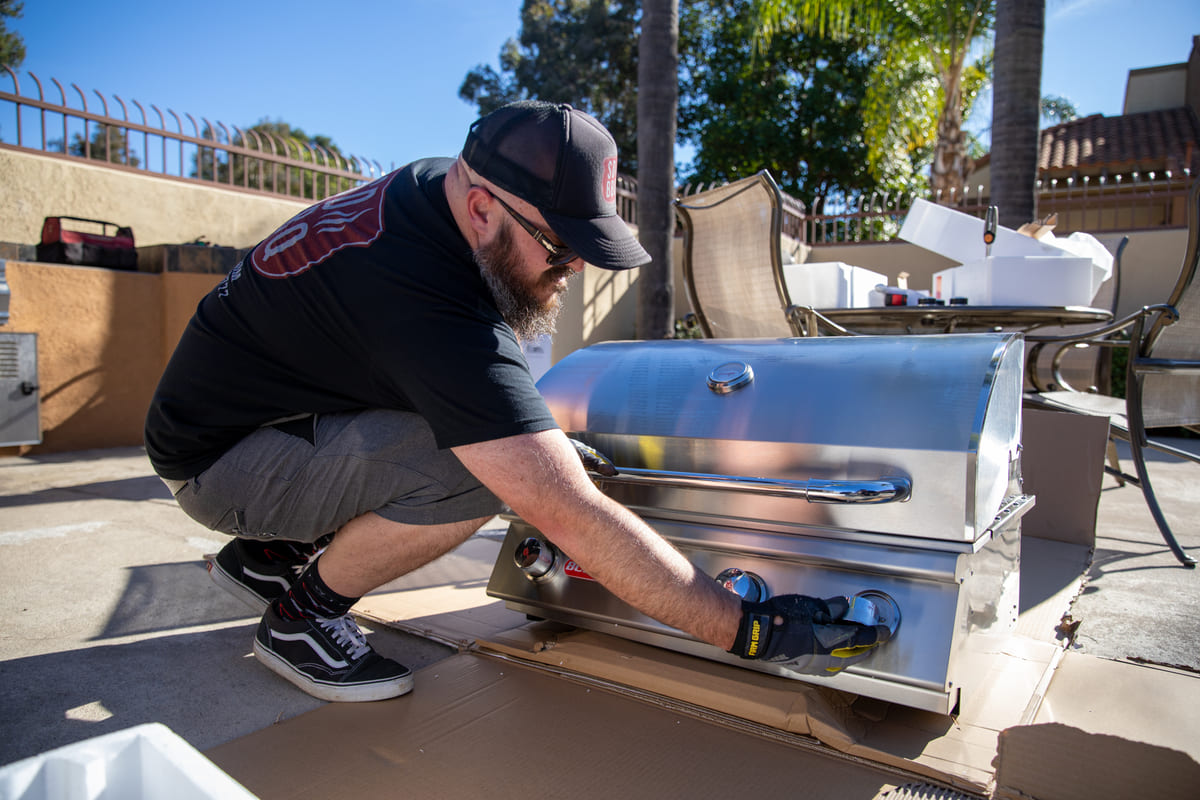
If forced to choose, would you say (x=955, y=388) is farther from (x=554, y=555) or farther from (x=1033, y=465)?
(x=1033, y=465)

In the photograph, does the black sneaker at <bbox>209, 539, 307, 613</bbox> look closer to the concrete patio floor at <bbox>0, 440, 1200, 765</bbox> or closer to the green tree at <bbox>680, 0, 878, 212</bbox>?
the concrete patio floor at <bbox>0, 440, 1200, 765</bbox>

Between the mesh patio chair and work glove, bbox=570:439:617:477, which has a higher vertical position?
the mesh patio chair

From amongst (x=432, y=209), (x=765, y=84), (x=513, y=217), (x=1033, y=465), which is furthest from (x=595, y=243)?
(x=765, y=84)

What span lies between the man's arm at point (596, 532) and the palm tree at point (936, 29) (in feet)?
28.1

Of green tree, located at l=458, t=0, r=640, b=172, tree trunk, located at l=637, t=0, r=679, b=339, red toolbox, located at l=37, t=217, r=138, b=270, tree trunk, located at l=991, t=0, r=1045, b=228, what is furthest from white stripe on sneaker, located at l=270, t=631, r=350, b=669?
green tree, located at l=458, t=0, r=640, b=172

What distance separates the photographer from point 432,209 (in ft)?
4.55

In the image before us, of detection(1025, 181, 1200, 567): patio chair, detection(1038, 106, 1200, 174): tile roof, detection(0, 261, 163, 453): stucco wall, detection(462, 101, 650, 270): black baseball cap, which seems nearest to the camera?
detection(462, 101, 650, 270): black baseball cap

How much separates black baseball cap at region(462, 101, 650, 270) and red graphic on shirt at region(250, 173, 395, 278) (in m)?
0.22

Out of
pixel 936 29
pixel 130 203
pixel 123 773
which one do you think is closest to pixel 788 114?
pixel 936 29

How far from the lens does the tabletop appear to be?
2.69 metres

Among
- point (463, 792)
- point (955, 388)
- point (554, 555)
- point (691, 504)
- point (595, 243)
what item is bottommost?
point (463, 792)

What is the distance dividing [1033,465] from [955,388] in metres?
1.62

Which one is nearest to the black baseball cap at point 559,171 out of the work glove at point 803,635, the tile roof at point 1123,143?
the work glove at point 803,635

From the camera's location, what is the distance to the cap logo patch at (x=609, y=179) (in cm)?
138
